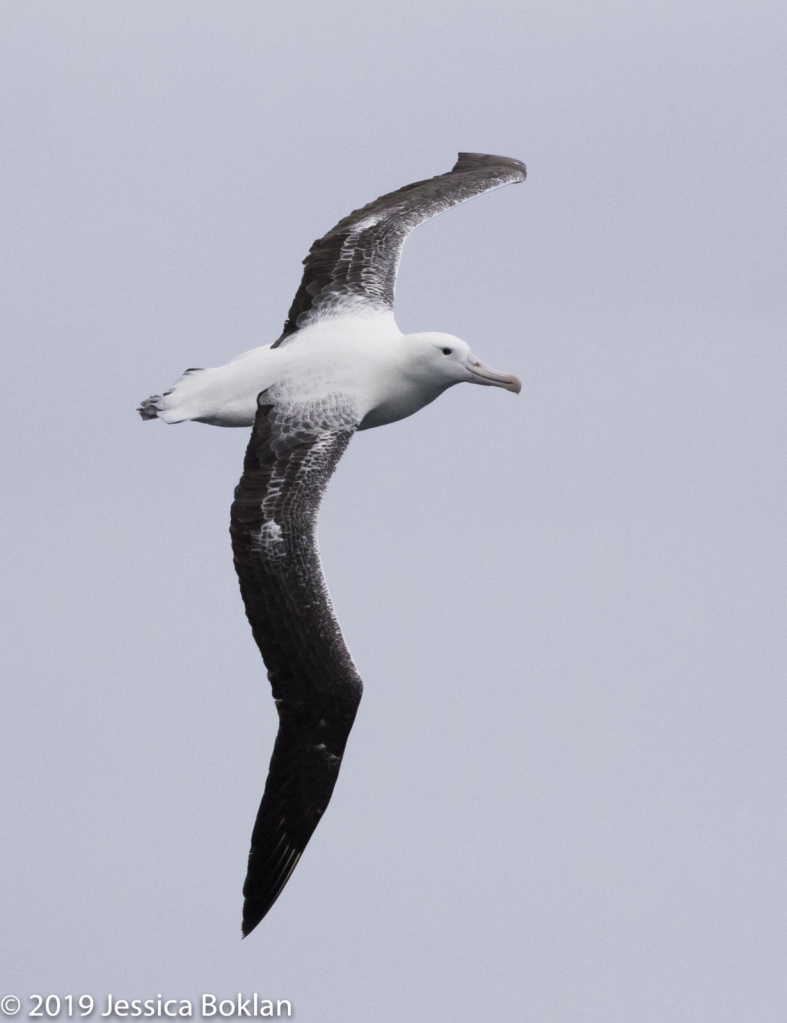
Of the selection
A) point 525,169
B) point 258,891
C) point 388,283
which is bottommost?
point 258,891

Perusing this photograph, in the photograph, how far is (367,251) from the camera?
2200 centimetres

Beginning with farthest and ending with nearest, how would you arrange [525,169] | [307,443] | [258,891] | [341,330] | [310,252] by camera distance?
1. [525,169]
2. [310,252]
3. [341,330]
4. [307,443]
5. [258,891]

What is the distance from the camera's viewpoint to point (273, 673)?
60.2 ft

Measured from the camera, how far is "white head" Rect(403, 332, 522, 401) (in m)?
20.1

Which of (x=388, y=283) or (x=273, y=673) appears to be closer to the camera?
(x=273, y=673)

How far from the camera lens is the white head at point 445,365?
66.0 feet

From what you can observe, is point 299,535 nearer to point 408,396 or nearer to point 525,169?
point 408,396

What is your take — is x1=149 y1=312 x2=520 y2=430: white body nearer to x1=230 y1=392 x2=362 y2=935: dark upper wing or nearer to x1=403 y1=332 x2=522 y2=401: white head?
x1=403 y1=332 x2=522 y2=401: white head

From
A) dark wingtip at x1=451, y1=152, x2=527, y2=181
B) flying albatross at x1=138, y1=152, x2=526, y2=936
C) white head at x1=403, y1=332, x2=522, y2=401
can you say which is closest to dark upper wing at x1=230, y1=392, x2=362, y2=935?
flying albatross at x1=138, y1=152, x2=526, y2=936

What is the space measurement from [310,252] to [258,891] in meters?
7.23

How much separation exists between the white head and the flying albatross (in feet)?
0.05

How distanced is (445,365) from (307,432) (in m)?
1.67

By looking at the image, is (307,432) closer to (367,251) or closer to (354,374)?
(354,374)

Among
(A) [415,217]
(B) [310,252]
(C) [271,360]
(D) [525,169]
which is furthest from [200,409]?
(D) [525,169]
